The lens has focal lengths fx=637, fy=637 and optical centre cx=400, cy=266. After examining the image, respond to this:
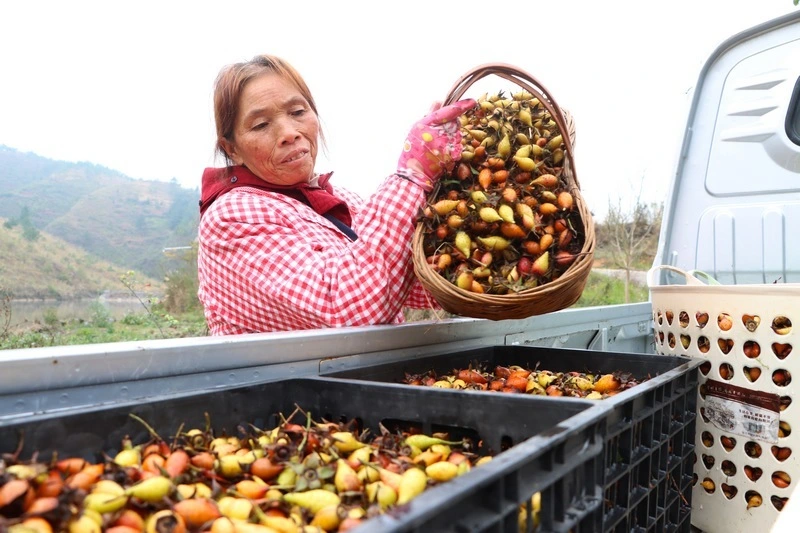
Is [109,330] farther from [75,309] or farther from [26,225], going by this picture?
[26,225]

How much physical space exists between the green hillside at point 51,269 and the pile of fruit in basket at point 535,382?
7065 millimetres

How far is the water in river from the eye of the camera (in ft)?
22.9

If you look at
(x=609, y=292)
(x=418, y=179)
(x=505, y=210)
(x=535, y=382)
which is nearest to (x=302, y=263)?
(x=418, y=179)

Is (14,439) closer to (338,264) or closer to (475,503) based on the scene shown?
(475,503)

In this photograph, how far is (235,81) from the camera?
2240 mm

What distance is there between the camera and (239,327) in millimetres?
2107

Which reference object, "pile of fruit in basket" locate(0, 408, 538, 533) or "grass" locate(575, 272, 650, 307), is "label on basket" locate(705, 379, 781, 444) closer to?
"pile of fruit in basket" locate(0, 408, 538, 533)

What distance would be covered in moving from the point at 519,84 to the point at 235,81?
3.34ft

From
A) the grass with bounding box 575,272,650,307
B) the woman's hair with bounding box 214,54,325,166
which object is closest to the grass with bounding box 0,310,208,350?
the woman's hair with bounding box 214,54,325,166

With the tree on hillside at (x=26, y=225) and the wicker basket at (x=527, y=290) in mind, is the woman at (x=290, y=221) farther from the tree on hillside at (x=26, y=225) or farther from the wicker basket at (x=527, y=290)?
the tree on hillside at (x=26, y=225)

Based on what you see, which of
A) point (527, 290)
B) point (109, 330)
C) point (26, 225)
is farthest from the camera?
point (26, 225)

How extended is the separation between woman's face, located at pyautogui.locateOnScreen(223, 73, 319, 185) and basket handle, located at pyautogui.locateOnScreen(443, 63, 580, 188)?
64 cm

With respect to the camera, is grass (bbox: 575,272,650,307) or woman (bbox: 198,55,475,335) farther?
grass (bbox: 575,272,650,307)

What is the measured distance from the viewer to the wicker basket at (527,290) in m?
1.57
